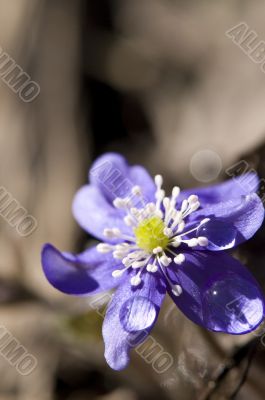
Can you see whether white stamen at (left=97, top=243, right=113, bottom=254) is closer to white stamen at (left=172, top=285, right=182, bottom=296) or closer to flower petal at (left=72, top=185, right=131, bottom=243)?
flower petal at (left=72, top=185, right=131, bottom=243)

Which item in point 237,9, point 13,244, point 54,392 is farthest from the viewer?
point 237,9

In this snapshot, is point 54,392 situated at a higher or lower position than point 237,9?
lower

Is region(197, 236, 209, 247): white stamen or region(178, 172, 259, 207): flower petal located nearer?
region(197, 236, 209, 247): white stamen

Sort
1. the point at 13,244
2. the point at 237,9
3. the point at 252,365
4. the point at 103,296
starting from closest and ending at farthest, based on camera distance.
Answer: the point at 252,365 → the point at 103,296 → the point at 13,244 → the point at 237,9

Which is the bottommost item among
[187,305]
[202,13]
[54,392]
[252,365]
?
[252,365]

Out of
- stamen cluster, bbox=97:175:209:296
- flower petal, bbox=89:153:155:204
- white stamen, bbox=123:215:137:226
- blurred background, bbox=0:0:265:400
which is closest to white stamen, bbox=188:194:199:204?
stamen cluster, bbox=97:175:209:296

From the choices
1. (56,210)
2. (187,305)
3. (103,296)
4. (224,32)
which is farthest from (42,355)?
(224,32)

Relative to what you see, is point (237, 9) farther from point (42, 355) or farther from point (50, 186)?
point (42, 355)

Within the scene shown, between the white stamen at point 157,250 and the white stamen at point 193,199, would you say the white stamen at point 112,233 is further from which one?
the white stamen at point 193,199
